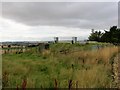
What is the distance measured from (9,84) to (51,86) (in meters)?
1.33

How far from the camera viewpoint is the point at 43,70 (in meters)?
13.0

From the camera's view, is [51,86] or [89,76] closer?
[51,86]

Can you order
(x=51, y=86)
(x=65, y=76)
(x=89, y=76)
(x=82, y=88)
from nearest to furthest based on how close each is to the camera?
(x=82, y=88) < (x=51, y=86) < (x=89, y=76) < (x=65, y=76)

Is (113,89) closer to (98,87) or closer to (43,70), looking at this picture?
(98,87)

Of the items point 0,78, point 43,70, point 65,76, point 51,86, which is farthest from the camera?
point 43,70

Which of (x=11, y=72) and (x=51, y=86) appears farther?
(x=11, y=72)

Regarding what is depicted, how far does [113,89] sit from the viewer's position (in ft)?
27.3

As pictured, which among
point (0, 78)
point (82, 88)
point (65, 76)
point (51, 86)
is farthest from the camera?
point (65, 76)

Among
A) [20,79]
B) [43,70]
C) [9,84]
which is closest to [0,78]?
[9,84]

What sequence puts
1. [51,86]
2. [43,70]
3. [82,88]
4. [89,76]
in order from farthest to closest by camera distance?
[43,70] < [89,76] < [51,86] < [82,88]

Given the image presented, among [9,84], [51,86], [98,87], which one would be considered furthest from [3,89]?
[98,87]

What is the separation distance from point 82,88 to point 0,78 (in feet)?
8.94

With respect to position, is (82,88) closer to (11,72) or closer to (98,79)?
(98,79)

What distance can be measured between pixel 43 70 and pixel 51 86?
486 centimetres
